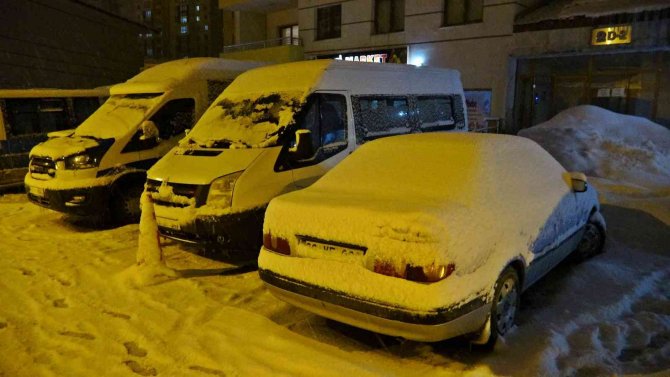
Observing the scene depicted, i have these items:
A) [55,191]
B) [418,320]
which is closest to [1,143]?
[55,191]

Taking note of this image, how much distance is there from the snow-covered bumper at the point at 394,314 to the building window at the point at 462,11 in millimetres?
15443

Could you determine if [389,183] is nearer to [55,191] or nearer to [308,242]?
[308,242]

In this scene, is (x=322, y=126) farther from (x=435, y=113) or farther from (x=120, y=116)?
(x=120, y=116)

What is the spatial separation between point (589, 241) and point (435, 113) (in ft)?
11.9

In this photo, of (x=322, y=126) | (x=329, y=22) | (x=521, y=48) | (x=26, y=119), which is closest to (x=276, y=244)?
(x=322, y=126)

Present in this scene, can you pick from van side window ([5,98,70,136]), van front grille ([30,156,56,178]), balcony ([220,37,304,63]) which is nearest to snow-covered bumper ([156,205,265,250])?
van front grille ([30,156,56,178])

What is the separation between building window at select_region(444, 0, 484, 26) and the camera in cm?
1680

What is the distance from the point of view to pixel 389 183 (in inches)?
160

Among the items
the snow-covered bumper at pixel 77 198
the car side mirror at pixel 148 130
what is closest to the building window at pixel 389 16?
the car side mirror at pixel 148 130

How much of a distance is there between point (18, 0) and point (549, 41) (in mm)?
17874

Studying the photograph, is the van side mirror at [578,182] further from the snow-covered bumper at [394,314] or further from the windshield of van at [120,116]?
the windshield of van at [120,116]

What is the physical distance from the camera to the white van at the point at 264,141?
5.41 meters

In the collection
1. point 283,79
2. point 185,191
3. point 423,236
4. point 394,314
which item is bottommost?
point 394,314

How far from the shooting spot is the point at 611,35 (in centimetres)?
1363
